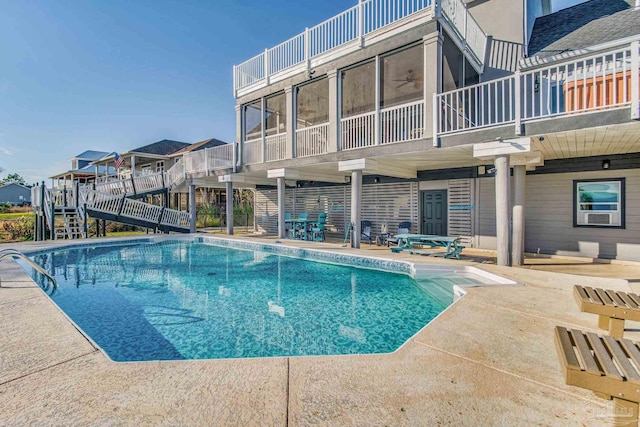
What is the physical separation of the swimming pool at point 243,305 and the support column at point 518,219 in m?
1.59

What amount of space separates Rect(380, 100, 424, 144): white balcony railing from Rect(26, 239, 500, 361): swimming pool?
3681mm

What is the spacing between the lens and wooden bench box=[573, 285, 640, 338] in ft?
9.12

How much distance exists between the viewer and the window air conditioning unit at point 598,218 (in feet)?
27.8

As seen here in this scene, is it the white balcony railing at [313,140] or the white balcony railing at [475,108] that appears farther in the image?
the white balcony railing at [313,140]

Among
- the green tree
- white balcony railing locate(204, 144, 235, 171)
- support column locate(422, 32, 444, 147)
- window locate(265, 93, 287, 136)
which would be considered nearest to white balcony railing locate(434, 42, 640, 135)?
support column locate(422, 32, 444, 147)

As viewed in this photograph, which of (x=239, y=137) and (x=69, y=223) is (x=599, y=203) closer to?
(x=239, y=137)

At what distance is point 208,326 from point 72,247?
33.7ft

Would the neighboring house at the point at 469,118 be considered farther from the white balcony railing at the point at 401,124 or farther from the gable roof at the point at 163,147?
the gable roof at the point at 163,147

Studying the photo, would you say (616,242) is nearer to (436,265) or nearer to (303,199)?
(436,265)

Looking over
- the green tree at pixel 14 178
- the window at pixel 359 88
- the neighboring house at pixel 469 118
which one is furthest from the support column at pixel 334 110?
the green tree at pixel 14 178

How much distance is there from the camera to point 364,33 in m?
9.58

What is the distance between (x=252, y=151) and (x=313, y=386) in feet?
41.0

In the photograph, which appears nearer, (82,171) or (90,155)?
(82,171)

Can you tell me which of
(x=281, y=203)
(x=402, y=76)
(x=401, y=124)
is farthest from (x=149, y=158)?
(x=401, y=124)
